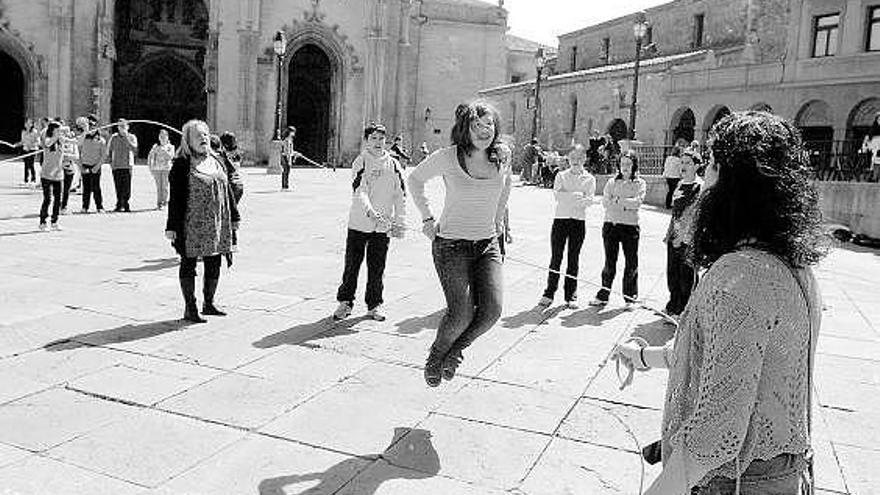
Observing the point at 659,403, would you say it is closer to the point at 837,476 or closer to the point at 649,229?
the point at 837,476

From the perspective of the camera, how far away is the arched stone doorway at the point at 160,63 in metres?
40.4

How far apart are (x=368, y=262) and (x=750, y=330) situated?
234 inches

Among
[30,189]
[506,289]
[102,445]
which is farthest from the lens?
[30,189]

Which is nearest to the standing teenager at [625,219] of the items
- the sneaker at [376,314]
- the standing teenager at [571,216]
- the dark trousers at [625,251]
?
the dark trousers at [625,251]

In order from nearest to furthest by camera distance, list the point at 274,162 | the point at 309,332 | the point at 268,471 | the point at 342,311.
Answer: the point at 268,471 → the point at 309,332 → the point at 342,311 → the point at 274,162

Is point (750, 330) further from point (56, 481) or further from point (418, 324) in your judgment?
point (418, 324)

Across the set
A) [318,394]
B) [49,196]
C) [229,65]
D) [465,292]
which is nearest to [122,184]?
[49,196]

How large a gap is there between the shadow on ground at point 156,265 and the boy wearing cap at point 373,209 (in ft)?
11.5

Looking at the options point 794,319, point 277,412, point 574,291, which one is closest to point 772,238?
point 794,319

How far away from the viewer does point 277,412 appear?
16.5 ft

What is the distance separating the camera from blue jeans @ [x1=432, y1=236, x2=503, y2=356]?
16.9 ft

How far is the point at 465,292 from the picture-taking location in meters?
5.17

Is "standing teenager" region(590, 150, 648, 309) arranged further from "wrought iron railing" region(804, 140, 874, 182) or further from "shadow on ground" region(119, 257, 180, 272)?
"wrought iron railing" region(804, 140, 874, 182)

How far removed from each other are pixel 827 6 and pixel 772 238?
30.5m
